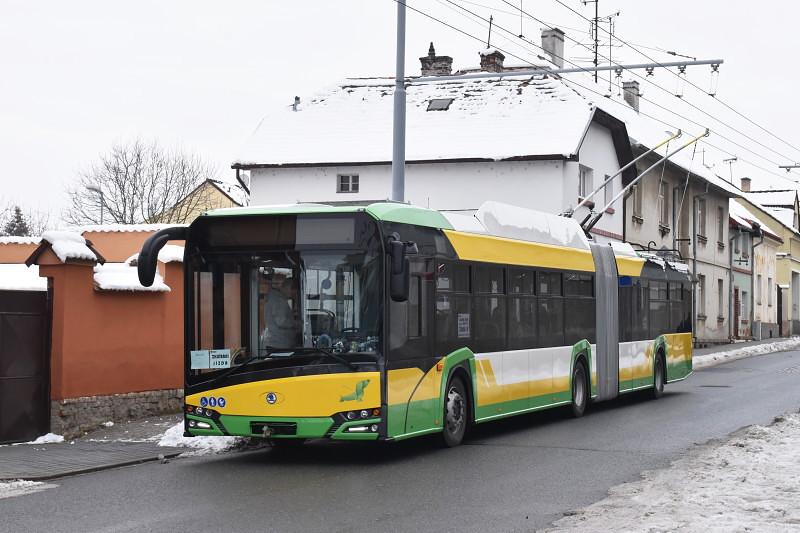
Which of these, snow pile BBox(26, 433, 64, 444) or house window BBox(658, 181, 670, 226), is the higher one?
house window BBox(658, 181, 670, 226)

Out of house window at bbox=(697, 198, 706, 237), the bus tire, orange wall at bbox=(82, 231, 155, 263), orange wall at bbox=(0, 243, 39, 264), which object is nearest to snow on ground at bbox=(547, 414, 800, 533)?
the bus tire

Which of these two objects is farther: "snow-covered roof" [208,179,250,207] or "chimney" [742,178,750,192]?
"chimney" [742,178,750,192]

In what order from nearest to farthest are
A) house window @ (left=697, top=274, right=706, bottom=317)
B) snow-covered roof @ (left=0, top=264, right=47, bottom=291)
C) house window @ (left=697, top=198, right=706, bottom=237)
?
snow-covered roof @ (left=0, top=264, right=47, bottom=291), house window @ (left=697, top=274, right=706, bottom=317), house window @ (left=697, top=198, right=706, bottom=237)

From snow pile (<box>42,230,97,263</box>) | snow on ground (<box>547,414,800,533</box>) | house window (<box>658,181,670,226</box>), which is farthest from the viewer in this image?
house window (<box>658,181,670,226</box>)

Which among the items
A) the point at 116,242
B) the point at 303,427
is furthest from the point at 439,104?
the point at 303,427

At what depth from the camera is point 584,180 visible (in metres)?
36.3

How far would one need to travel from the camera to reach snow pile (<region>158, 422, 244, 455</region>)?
14.2 meters

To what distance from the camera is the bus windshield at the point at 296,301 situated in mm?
12461

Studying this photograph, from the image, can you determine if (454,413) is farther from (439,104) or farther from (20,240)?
(439,104)

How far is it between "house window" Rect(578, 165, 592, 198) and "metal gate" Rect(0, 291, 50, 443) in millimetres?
22351

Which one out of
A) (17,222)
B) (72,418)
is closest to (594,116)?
(72,418)

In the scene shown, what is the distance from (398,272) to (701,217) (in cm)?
4173

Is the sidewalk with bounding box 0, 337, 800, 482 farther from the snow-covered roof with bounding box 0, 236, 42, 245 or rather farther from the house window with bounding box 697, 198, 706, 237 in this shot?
the house window with bounding box 697, 198, 706, 237

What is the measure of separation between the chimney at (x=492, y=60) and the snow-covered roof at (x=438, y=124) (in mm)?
2146
